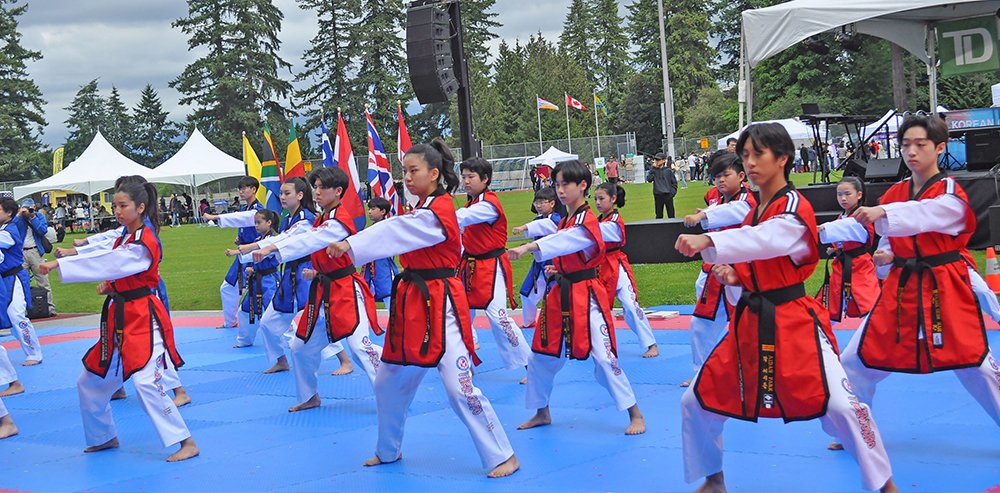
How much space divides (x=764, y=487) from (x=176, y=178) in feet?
104

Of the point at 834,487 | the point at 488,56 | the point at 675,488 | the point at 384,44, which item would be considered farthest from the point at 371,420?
the point at 488,56

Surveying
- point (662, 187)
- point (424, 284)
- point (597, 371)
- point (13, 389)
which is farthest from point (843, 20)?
point (13, 389)

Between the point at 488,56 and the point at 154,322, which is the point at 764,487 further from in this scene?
the point at 488,56

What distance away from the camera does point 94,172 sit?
32406 mm

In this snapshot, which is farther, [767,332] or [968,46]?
[968,46]

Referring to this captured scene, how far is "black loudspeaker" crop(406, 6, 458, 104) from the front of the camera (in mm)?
11641

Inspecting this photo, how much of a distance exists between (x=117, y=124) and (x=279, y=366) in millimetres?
72565

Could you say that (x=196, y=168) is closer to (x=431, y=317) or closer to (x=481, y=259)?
(x=481, y=259)

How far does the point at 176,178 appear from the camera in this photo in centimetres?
3338

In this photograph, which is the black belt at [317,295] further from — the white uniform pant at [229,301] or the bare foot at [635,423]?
the white uniform pant at [229,301]

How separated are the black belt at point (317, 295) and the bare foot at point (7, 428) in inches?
90.8

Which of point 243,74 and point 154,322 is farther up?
point 243,74

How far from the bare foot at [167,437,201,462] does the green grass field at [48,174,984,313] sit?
663 cm

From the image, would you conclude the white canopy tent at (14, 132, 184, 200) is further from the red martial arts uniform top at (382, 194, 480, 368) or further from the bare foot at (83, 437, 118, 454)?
the red martial arts uniform top at (382, 194, 480, 368)
